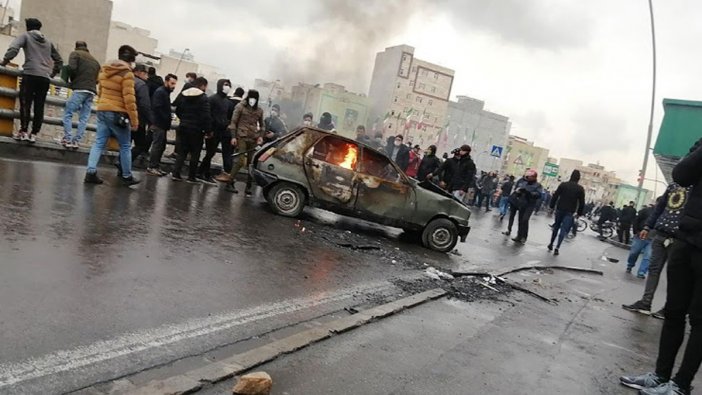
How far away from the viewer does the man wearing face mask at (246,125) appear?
31.6ft

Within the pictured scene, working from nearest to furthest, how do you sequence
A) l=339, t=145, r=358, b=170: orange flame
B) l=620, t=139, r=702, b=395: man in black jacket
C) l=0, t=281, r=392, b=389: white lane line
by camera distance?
1. l=0, t=281, r=392, b=389: white lane line
2. l=620, t=139, r=702, b=395: man in black jacket
3. l=339, t=145, r=358, b=170: orange flame

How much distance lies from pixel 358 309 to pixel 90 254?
8.08 ft

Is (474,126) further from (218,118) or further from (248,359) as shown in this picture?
(248,359)

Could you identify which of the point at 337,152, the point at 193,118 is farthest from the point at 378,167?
the point at 193,118

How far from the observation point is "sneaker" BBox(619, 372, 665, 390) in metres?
3.91

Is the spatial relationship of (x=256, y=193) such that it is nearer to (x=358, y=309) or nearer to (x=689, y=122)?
(x=358, y=309)

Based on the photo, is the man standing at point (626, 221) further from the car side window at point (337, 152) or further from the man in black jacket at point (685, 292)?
the man in black jacket at point (685, 292)

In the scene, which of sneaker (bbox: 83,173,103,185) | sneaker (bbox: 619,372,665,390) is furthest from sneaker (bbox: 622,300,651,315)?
sneaker (bbox: 83,173,103,185)

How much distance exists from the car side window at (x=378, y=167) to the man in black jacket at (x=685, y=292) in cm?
514

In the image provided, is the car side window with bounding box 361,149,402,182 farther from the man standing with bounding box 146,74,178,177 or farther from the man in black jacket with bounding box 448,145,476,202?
the man in black jacket with bounding box 448,145,476,202

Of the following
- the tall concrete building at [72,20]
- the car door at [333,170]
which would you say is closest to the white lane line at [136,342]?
the car door at [333,170]

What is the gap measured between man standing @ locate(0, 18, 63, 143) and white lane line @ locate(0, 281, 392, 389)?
6.63 m

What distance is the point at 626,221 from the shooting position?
22.0 meters

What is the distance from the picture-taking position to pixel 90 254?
4.57m
